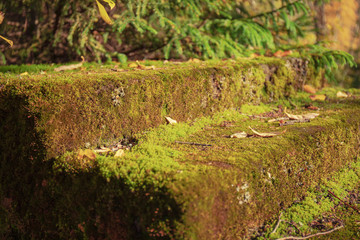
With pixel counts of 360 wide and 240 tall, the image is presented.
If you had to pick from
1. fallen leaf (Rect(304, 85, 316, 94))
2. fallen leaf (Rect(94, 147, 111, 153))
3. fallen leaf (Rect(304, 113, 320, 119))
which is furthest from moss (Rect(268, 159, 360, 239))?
fallen leaf (Rect(304, 85, 316, 94))

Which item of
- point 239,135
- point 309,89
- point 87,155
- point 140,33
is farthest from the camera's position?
point 140,33

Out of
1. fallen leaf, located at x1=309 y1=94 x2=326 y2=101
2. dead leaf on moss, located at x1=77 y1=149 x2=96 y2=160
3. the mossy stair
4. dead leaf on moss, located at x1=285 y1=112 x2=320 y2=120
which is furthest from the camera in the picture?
fallen leaf, located at x1=309 y1=94 x2=326 y2=101

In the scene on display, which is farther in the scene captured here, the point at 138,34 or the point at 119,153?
the point at 138,34

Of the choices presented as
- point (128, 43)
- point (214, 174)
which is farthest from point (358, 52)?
point (214, 174)

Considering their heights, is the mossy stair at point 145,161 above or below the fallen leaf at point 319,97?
above

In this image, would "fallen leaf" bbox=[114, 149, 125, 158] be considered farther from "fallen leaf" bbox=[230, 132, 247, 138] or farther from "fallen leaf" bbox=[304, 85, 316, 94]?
"fallen leaf" bbox=[304, 85, 316, 94]

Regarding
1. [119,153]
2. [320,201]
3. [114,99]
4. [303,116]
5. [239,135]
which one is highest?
[114,99]

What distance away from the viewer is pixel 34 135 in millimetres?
2379

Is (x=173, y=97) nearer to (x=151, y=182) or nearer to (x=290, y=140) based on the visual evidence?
(x=290, y=140)

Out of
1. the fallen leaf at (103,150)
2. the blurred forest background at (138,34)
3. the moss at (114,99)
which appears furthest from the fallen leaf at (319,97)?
the fallen leaf at (103,150)

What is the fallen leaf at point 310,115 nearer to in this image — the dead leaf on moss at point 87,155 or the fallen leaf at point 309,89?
the fallen leaf at point 309,89

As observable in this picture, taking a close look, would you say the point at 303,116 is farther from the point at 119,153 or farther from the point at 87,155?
the point at 87,155

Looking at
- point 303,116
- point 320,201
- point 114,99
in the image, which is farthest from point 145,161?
point 303,116

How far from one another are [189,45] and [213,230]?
4656 mm
